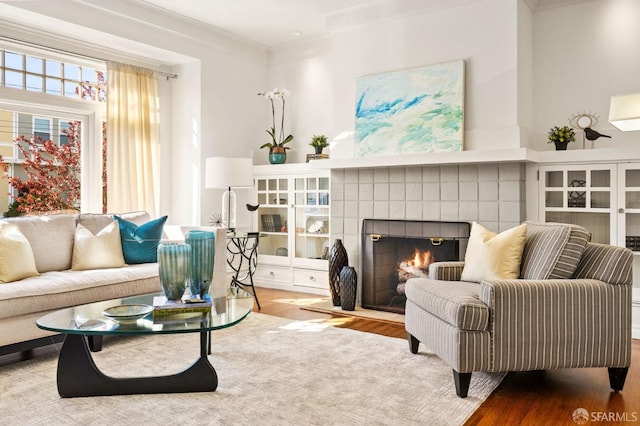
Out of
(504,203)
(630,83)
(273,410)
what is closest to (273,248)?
(504,203)

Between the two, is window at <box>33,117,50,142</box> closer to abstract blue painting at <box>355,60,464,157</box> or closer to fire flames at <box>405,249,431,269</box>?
abstract blue painting at <box>355,60,464,157</box>

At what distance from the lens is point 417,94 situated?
14.1 feet

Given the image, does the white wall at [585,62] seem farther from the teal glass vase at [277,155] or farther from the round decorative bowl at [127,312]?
the round decorative bowl at [127,312]

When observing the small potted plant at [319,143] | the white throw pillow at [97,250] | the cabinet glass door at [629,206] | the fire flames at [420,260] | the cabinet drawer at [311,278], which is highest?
the small potted plant at [319,143]

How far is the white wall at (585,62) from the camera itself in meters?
3.98

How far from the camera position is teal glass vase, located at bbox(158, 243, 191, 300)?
2535 mm

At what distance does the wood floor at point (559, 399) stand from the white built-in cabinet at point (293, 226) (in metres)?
2.73

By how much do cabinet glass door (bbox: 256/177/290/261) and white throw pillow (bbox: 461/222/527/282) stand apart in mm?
2750

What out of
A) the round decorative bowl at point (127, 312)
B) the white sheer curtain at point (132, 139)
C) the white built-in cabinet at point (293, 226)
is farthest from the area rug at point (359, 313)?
the round decorative bowl at point (127, 312)

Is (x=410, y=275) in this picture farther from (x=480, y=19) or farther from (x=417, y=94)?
(x=480, y=19)

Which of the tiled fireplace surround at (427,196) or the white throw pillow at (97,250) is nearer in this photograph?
the white throw pillow at (97,250)

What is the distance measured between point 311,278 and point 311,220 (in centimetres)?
62

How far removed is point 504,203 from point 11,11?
13.6 feet

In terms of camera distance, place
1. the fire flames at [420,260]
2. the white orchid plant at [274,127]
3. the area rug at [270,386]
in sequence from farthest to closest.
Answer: the white orchid plant at [274,127]
the fire flames at [420,260]
the area rug at [270,386]
